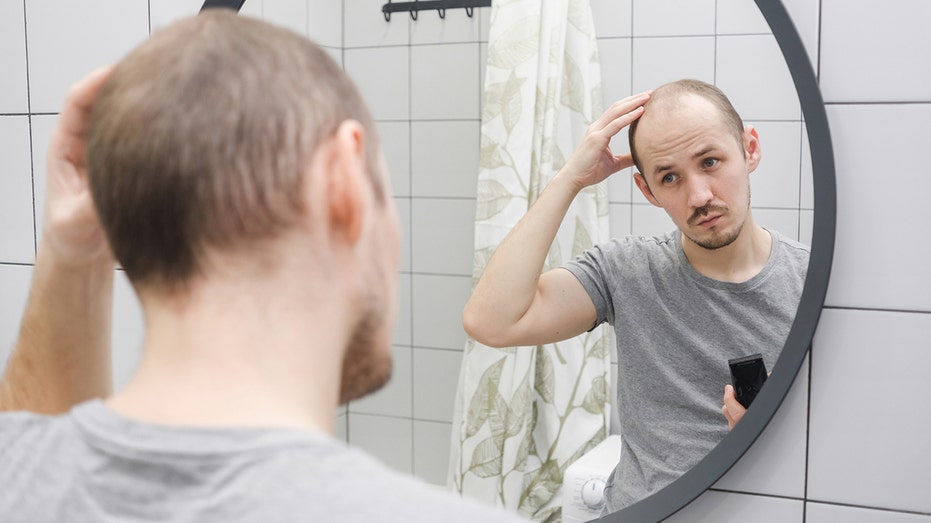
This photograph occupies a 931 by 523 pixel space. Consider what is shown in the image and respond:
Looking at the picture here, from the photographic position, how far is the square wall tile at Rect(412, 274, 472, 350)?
116 centimetres

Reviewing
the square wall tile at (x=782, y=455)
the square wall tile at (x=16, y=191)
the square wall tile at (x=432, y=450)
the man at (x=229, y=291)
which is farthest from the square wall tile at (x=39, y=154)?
the square wall tile at (x=782, y=455)

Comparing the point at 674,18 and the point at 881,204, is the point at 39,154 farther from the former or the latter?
the point at 881,204

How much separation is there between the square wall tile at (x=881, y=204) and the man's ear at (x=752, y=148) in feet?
0.27

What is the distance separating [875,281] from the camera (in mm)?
987

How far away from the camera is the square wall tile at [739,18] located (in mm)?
1002

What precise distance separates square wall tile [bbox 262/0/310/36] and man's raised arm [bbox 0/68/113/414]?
497 mm

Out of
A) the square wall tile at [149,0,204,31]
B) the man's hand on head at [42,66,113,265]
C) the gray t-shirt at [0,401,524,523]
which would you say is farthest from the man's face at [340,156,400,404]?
the square wall tile at [149,0,204,31]

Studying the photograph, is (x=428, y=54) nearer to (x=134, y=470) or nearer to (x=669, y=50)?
(x=669, y=50)

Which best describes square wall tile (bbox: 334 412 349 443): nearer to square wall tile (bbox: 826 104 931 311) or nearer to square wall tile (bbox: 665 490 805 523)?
square wall tile (bbox: 665 490 805 523)

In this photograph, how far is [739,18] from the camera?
3.32 ft

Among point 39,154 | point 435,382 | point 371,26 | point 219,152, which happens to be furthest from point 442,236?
point 39,154

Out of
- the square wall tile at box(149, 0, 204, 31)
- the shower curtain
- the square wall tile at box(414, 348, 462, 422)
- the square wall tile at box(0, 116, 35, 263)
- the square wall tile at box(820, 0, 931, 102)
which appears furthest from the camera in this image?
the square wall tile at box(0, 116, 35, 263)

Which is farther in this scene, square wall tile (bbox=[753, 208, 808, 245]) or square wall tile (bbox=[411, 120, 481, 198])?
square wall tile (bbox=[411, 120, 481, 198])

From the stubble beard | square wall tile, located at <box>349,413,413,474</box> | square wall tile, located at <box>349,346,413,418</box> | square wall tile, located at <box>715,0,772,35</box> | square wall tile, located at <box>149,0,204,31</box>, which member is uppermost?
square wall tile, located at <box>149,0,204,31</box>
